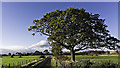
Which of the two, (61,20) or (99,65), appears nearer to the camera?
(99,65)

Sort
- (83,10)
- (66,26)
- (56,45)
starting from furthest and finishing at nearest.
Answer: (56,45) < (83,10) < (66,26)

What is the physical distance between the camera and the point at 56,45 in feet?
106

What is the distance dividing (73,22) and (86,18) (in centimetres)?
263

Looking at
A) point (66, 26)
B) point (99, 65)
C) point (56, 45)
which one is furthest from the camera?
point (56, 45)

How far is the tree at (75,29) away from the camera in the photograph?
2645 cm

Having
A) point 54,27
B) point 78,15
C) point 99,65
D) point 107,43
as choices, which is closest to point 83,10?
point 78,15

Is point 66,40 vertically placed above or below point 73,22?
below

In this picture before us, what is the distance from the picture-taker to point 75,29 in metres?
26.5

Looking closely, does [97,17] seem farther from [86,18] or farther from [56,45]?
[56,45]

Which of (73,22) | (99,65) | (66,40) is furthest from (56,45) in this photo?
(99,65)

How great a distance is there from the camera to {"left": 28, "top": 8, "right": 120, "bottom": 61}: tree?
26.5m

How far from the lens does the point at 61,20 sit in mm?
27078

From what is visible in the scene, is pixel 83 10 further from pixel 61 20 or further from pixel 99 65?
pixel 99 65

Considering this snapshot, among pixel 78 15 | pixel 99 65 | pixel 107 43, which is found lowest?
pixel 99 65
